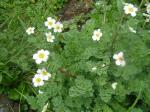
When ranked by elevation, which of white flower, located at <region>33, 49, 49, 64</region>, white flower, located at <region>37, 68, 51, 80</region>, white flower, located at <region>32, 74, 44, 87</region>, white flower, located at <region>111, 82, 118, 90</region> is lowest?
white flower, located at <region>111, 82, 118, 90</region>

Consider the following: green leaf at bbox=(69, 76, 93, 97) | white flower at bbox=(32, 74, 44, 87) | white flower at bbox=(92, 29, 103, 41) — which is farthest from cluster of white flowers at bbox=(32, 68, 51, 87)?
white flower at bbox=(92, 29, 103, 41)

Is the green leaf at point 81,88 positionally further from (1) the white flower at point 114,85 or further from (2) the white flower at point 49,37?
(2) the white flower at point 49,37

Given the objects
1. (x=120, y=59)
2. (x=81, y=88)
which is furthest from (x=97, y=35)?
(x=81, y=88)

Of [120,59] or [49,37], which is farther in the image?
[49,37]

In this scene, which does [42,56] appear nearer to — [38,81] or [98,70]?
[38,81]

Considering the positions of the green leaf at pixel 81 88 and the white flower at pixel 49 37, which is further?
the white flower at pixel 49 37

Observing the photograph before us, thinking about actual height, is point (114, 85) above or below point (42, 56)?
below

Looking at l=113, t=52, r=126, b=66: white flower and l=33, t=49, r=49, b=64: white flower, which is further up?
l=33, t=49, r=49, b=64: white flower

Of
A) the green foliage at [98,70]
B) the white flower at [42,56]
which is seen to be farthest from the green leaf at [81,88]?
the white flower at [42,56]

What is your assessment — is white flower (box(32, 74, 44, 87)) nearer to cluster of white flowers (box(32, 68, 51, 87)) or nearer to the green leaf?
cluster of white flowers (box(32, 68, 51, 87))

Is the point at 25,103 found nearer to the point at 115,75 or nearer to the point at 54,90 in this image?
the point at 54,90

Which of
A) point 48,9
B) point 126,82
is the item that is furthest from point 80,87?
point 48,9
